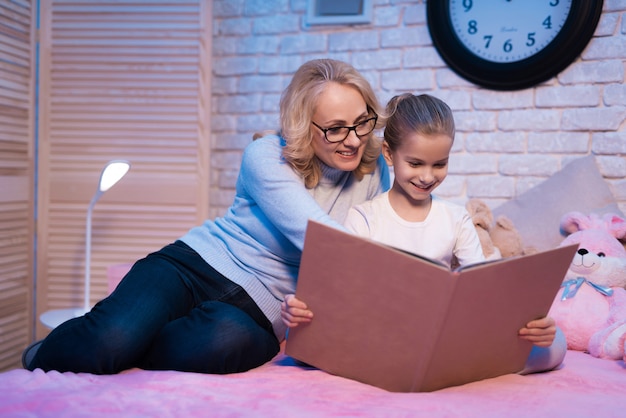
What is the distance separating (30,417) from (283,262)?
29.9 inches

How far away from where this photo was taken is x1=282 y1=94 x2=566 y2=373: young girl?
1472 mm

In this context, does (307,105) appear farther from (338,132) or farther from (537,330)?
(537,330)

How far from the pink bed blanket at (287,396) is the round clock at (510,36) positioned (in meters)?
1.20

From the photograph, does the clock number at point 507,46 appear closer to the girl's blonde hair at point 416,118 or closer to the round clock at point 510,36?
the round clock at point 510,36

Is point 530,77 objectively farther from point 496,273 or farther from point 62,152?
point 62,152

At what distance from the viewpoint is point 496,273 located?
110 centimetres

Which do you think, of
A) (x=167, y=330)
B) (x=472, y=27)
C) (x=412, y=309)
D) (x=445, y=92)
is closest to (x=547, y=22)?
(x=472, y=27)

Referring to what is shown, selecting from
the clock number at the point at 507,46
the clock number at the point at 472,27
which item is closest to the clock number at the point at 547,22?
the clock number at the point at 507,46

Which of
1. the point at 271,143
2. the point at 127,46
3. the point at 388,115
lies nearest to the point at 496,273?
the point at 388,115

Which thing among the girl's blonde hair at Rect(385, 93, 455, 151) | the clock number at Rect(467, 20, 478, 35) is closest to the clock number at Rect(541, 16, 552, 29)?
the clock number at Rect(467, 20, 478, 35)

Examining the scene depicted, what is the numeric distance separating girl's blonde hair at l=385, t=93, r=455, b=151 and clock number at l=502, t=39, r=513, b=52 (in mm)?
820

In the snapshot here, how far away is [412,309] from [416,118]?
546 mm

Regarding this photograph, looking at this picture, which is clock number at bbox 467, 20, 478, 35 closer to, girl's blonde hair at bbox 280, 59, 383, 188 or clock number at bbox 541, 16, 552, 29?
clock number at bbox 541, 16, 552, 29

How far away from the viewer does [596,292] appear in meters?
1.75
